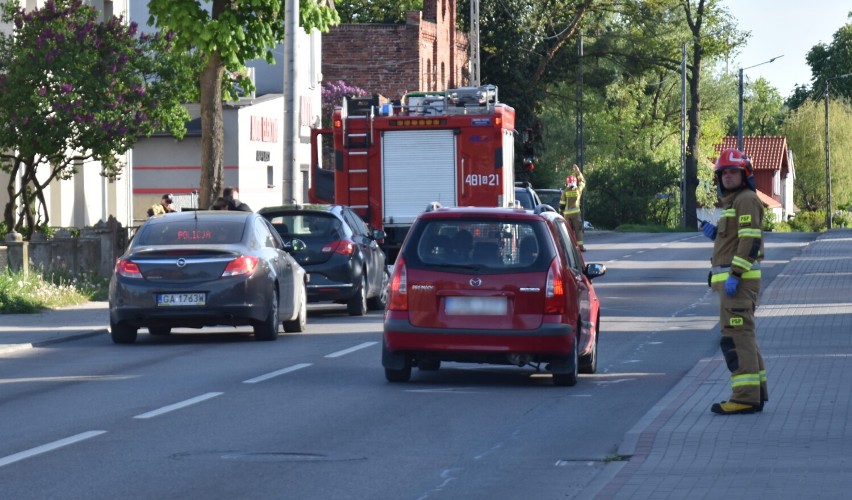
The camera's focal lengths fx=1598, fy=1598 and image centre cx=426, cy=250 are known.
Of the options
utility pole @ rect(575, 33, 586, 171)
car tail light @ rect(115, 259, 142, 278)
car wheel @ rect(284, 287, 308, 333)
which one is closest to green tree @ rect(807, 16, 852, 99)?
utility pole @ rect(575, 33, 586, 171)

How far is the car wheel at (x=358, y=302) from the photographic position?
2236cm

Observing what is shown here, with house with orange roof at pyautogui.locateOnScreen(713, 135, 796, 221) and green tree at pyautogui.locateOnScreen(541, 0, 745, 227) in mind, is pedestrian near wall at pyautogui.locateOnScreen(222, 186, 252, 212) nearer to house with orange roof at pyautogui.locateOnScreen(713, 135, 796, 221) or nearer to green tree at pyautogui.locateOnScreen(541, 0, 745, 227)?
green tree at pyautogui.locateOnScreen(541, 0, 745, 227)

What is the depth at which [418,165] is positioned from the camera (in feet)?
93.4

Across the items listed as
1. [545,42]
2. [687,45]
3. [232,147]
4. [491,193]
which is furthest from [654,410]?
[687,45]

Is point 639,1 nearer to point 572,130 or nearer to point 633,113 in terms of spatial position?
point 572,130

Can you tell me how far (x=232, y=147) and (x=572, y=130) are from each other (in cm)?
3712

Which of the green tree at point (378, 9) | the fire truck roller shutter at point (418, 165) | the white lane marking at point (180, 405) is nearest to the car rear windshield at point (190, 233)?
the white lane marking at point (180, 405)

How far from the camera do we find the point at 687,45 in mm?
77375

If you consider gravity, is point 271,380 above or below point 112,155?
below

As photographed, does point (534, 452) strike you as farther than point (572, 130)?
No

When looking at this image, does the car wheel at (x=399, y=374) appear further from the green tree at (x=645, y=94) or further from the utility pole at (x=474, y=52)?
the green tree at (x=645, y=94)

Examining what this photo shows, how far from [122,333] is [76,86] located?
979 centimetres

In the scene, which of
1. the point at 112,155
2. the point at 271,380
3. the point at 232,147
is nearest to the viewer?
the point at 271,380

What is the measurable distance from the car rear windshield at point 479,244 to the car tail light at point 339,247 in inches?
324
